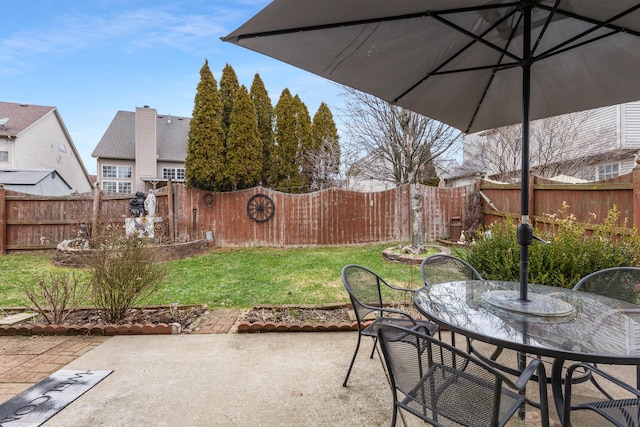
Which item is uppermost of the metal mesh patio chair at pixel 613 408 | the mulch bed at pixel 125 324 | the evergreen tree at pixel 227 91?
the evergreen tree at pixel 227 91

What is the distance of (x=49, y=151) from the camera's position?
669 inches

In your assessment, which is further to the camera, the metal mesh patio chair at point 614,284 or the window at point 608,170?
the window at point 608,170

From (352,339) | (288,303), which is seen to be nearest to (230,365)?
(352,339)

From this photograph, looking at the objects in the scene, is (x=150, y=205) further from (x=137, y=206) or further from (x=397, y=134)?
(x=397, y=134)

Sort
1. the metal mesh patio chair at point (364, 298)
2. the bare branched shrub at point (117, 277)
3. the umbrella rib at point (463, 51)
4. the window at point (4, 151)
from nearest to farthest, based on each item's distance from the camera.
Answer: the umbrella rib at point (463, 51) → the metal mesh patio chair at point (364, 298) → the bare branched shrub at point (117, 277) → the window at point (4, 151)

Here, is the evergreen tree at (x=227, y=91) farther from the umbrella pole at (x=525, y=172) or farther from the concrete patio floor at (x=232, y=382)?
the umbrella pole at (x=525, y=172)

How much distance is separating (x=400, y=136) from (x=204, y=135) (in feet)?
17.0

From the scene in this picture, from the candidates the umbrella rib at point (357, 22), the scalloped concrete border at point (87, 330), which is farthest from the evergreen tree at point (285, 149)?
the umbrella rib at point (357, 22)

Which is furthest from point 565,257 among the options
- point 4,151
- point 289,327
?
point 4,151

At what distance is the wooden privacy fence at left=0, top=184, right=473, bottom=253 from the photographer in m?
8.59

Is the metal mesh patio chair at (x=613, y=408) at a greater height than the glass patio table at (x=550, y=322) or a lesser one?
lesser

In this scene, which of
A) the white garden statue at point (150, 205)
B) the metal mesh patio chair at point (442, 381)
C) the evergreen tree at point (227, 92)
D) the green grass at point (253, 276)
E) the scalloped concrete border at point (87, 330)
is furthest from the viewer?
the evergreen tree at point (227, 92)

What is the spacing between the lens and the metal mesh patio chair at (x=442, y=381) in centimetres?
127

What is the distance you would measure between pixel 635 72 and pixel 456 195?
7511mm
